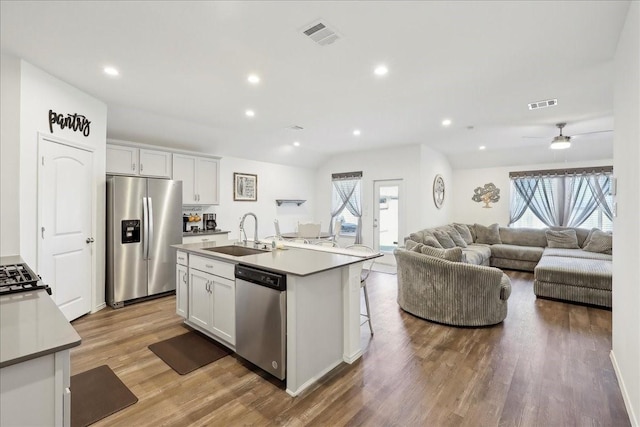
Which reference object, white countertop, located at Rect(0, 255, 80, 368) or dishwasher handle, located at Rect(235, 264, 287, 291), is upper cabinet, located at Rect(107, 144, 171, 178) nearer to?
dishwasher handle, located at Rect(235, 264, 287, 291)

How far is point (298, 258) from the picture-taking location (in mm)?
2664

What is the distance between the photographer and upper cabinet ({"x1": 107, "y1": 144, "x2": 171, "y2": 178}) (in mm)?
4363

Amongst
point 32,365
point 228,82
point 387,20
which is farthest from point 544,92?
point 32,365

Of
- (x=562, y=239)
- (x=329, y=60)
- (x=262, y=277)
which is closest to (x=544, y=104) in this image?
(x=329, y=60)

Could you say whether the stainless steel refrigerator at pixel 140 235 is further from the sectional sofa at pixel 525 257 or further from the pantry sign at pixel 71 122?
the sectional sofa at pixel 525 257

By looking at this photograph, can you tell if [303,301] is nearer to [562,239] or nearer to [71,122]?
[71,122]

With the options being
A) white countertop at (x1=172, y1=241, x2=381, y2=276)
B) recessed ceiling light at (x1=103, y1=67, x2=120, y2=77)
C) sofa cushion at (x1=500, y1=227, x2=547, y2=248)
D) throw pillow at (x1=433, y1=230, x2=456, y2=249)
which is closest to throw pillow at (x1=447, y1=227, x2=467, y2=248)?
throw pillow at (x1=433, y1=230, x2=456, y2=249)

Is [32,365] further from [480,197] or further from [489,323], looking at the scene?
[480,197]

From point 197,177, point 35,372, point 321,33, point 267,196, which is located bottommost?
point 35,372

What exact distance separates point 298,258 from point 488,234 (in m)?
6.10

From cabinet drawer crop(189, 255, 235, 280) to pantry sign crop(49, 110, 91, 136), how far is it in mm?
2010

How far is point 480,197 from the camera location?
7656mm

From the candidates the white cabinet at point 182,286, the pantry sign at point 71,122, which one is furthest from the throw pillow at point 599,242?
the pantry sign at point 71,122

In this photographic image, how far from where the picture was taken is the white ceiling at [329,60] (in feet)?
6.78
